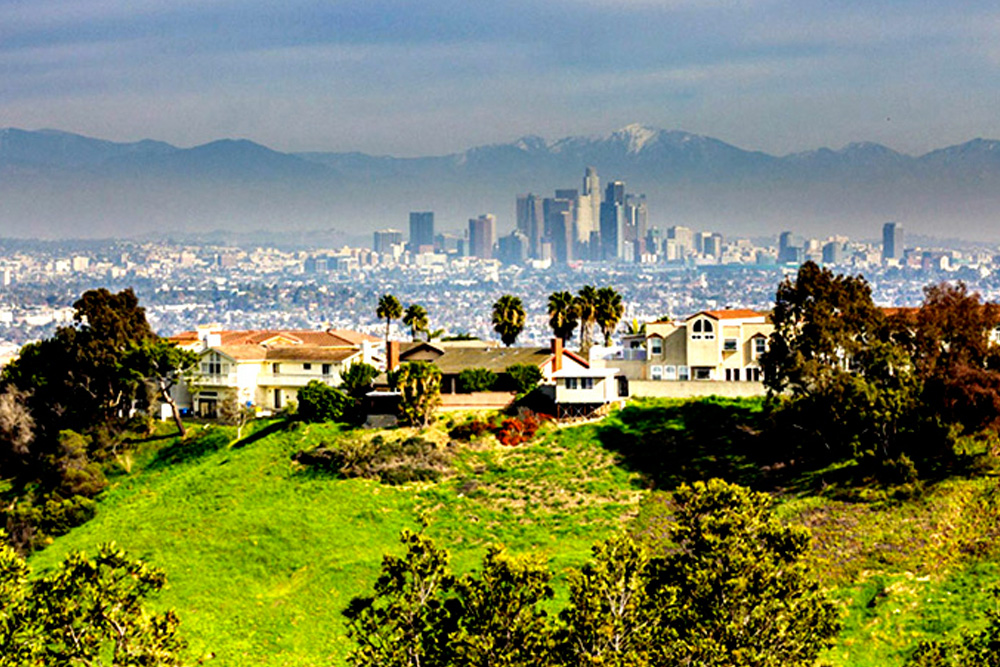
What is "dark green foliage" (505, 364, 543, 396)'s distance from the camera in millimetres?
68875

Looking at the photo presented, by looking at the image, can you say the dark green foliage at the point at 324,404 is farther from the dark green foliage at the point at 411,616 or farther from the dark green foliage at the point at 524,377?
the dark green foliage at the point at 411,616

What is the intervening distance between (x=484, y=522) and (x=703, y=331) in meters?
25.6

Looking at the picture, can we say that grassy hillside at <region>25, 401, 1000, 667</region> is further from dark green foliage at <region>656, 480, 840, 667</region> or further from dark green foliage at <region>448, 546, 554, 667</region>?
dark green foliage at <region>448, 546, 554, 667</region>

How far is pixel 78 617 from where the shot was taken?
114ft

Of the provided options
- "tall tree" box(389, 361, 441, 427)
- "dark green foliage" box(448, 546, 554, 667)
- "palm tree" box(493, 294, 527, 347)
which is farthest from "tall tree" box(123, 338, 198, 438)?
"dark green foliage" box(448, 546, 554, 667)

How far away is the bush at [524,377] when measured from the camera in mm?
68875

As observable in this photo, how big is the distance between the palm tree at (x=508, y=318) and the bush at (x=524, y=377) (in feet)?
50.0

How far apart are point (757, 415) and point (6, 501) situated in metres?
41.8

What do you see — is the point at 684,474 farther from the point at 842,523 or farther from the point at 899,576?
the point at 899,576

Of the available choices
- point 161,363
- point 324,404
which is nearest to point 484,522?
point 324,404

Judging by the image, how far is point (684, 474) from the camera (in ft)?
192

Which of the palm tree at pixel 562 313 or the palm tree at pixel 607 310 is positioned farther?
the palm tree at pixel 607 310

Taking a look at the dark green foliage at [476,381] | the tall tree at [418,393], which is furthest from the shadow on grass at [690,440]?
the tall tree at [418,393]

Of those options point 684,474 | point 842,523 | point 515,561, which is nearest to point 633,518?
point 684,474
